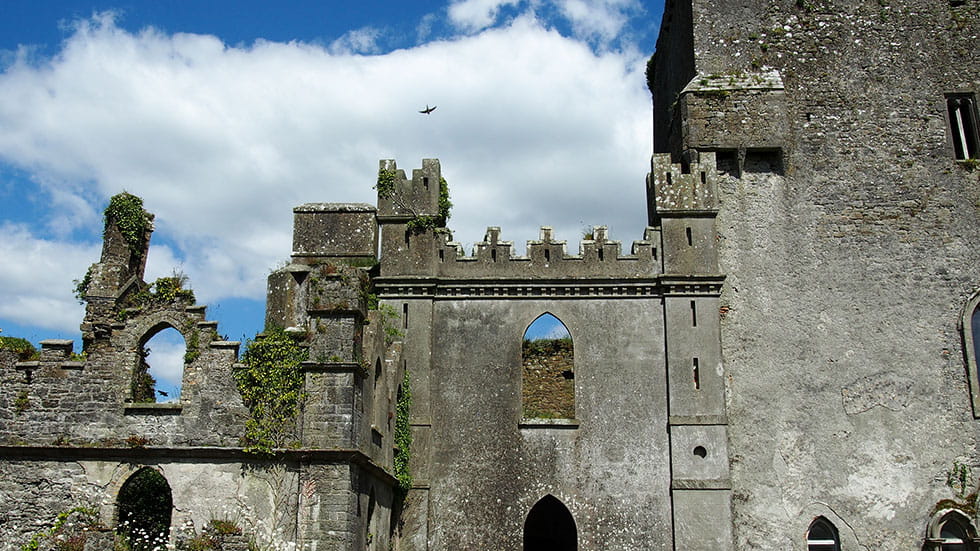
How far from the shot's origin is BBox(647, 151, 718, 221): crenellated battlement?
60.6 ft

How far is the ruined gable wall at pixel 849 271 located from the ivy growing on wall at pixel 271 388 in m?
8.63

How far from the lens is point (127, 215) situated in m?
17.5

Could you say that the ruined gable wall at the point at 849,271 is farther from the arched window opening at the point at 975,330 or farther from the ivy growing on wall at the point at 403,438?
the ivy growing on wall at the point at 403,438

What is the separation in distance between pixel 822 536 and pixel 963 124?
9851 mm

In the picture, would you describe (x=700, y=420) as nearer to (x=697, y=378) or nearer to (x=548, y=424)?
(x=697, y=378)

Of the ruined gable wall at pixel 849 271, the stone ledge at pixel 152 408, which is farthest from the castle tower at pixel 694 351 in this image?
the stone ledge at pixel 152 408

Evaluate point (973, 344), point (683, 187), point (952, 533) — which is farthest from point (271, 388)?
point (973, 344)

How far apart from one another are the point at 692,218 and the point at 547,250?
3173mm

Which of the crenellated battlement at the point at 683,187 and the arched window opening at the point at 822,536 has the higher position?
the crenellated battlement at the point at 683,187

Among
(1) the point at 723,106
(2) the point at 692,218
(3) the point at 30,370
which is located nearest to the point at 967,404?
(2) the point at 692,218

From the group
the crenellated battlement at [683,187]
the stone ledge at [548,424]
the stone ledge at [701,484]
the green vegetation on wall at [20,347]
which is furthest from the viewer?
the crenellated battlement at [683,187]

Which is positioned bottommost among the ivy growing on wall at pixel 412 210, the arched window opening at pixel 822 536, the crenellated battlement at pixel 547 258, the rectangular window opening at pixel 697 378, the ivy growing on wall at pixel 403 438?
the arched window opening at pixel 822 536

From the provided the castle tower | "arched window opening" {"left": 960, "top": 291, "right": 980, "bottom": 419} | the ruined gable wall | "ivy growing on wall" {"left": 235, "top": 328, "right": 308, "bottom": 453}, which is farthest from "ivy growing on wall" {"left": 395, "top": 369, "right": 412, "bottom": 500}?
"arched window opening" {"left": 960, "top": 291, "right": 980, "bottom": 419}

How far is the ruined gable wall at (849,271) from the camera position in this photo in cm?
1678
